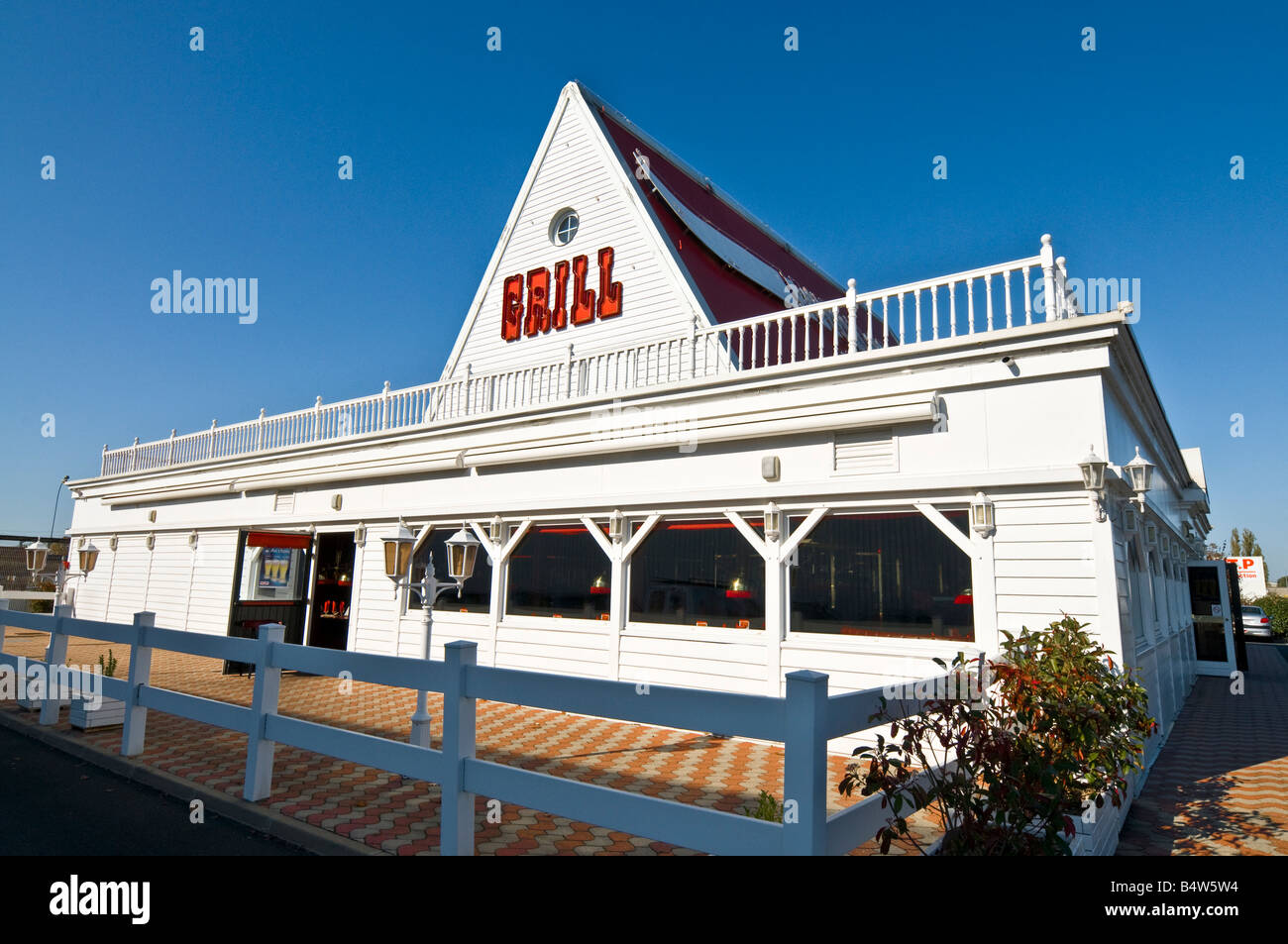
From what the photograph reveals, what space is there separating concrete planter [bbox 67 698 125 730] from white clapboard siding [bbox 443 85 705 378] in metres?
7.68

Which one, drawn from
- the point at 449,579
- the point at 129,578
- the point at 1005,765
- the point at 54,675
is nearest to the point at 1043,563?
the point at 1005,765

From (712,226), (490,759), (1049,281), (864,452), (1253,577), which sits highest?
(712,226)

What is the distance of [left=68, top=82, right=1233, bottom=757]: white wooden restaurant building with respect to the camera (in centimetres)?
765

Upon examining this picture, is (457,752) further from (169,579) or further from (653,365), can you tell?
(169,579)

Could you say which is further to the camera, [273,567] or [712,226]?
[712,226]

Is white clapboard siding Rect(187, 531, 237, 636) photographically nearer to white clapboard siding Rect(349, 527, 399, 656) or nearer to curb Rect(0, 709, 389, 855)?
white clapboard siding Rect(349, 527, 399, 656)

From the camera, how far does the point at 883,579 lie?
8336 mm

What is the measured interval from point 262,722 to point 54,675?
432 centimetres

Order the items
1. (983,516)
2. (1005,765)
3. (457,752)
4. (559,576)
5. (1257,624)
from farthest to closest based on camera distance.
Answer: (1257,624)
(559,576)
(983,516)
(457,752)
(1005,765)

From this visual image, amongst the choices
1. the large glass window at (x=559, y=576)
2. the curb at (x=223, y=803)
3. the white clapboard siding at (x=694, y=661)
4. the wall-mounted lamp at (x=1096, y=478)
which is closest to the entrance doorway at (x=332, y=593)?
the large glass window at (x=559, y=576)

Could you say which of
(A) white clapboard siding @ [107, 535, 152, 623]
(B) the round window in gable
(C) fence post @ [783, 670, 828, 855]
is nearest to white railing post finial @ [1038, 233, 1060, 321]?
(C) fence post @ [783, 670, 828, 855]

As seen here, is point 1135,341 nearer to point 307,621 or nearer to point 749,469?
point 749,469
